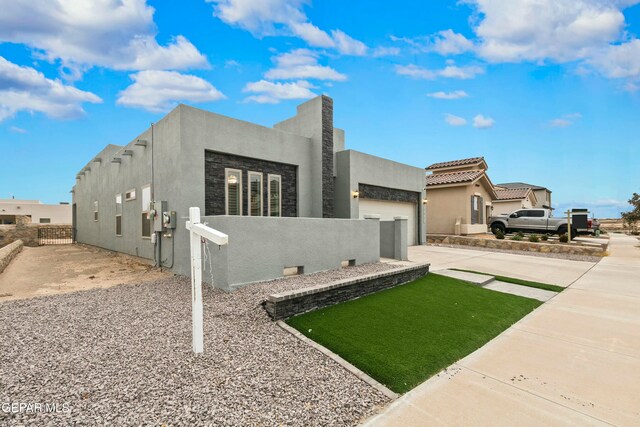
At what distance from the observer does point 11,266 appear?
987 cm

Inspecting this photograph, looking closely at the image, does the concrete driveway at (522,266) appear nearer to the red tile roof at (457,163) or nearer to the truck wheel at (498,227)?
the truck wheel at (498,227)

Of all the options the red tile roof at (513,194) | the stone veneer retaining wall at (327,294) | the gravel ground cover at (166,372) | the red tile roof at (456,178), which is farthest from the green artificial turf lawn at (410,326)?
the red tile roof at (513,194)

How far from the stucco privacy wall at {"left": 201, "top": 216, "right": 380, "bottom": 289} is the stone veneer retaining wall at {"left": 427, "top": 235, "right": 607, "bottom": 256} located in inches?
387

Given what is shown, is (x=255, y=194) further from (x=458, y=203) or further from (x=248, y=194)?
(x=458, y=203)

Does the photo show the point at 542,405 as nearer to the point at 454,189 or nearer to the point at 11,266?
the point at 11,266

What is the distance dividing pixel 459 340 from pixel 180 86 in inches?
783

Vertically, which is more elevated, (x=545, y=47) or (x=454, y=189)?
(x=545, y=47)

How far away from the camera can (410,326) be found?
14.7 feet

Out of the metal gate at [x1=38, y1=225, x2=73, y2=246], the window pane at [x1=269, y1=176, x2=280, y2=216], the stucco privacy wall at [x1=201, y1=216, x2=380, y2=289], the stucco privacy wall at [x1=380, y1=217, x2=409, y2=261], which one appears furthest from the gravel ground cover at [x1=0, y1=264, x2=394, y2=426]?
the metal gate at [x1=38, y1=225, x2=73, y2=246]

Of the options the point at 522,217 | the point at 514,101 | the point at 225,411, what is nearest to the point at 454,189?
the point at 522,217

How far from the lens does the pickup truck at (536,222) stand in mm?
17250

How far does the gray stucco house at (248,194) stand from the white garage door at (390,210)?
0.08 m

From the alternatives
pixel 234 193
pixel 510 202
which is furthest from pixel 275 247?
pixel 510 202

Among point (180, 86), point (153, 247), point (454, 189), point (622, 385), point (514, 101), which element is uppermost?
point (180, 86)
